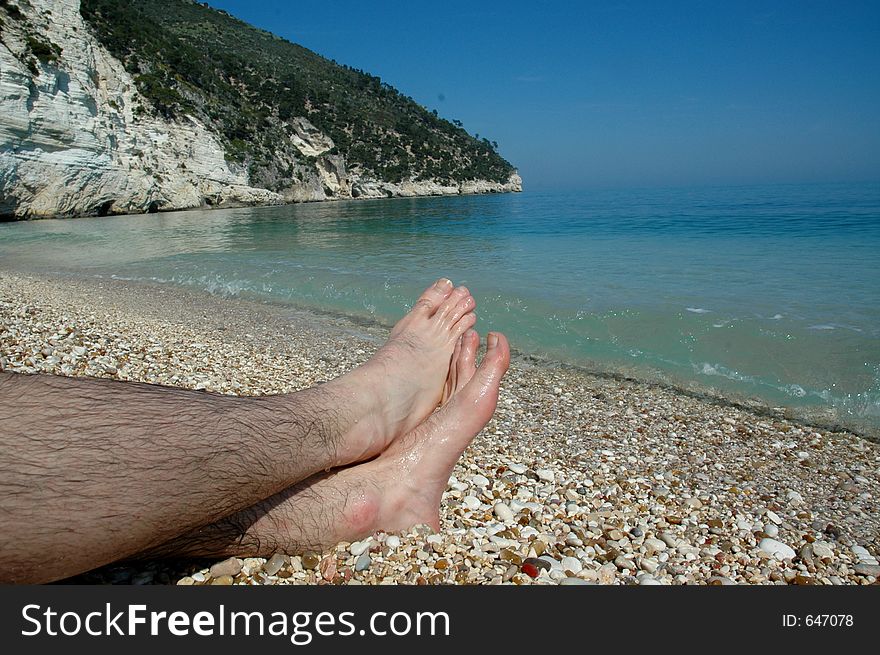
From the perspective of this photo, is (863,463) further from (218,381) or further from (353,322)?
(353,322)

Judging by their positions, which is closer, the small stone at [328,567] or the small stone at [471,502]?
the small stone at [328,567]

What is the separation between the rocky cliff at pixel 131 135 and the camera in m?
22.2

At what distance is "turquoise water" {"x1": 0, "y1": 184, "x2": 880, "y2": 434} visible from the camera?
4.57m

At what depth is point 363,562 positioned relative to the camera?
1666 mm

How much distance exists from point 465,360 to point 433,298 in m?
0.58

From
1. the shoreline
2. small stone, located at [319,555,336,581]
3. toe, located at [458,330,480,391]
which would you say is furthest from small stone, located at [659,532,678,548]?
the shoreline

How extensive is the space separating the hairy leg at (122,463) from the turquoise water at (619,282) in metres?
3.60

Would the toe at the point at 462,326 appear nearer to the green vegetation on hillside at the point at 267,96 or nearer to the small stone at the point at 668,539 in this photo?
the small stone at the point at 668,539

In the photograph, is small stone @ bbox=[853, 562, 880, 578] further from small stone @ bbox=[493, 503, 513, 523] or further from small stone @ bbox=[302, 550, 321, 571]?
small stone @ bbox=[302, 550, 321, 571]

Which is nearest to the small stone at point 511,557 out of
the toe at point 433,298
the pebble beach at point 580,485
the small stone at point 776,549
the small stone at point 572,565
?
the pebble beach at point 580,485

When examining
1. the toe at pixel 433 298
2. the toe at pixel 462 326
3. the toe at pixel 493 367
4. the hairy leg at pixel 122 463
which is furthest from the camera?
the toe at pixel 433 298

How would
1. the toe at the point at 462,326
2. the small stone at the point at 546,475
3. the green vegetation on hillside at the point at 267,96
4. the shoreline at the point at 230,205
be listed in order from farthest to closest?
the green vegetation on hillside at the point at 267,96 < the shoreline at the point at 230,205 < the toe at the point at 462,326 < the small stone at the point at 546,475

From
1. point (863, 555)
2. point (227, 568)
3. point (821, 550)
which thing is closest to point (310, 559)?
point (227, 568)

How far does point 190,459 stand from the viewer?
1.25 m
